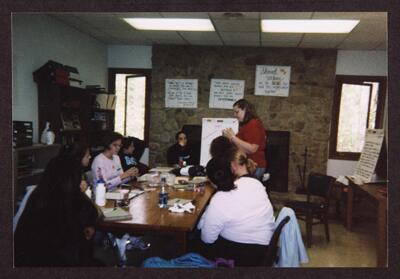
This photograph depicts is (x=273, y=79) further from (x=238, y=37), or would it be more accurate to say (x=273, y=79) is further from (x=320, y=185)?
(x=320, y=185)

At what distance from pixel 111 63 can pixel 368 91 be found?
196 centimetres

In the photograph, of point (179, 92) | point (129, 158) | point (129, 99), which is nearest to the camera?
point (129, 99)

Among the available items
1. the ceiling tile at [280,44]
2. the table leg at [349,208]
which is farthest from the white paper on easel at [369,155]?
the ceiling tile at [280,44]

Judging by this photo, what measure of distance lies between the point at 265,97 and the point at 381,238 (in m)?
2.08

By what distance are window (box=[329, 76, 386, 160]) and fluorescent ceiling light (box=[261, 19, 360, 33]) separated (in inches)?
15.9

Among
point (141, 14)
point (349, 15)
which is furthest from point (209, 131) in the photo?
point (349, 15)

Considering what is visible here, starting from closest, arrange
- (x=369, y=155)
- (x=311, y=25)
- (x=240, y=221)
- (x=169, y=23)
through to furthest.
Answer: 1. (x=240, y=221)
2. (x=169, y=23)
3. (x=311, y=25)
4. (x=369, y=155)

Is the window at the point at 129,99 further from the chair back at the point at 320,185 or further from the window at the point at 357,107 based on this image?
the chair back at the point at 320,185

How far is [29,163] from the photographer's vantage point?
191 cm

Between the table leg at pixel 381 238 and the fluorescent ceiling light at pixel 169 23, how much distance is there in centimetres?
170

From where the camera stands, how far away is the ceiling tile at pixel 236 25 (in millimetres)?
2562

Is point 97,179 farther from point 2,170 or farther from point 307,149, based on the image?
point 307,149

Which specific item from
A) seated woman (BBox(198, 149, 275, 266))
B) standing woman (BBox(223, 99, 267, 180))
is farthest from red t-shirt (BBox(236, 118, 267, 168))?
seated woman (BBox(198, 149, 275, 266))

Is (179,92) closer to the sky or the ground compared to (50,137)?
closer to the sky
